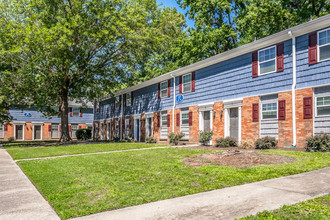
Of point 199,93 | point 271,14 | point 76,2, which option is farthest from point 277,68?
point 76,2

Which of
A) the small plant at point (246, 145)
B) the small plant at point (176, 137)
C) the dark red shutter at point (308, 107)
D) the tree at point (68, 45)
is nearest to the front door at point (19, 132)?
the tree at point (68, 45)

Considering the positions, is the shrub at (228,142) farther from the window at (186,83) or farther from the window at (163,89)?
the window at (163,89)

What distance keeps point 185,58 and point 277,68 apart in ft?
59.7

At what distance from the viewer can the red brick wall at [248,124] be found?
15.0 metres

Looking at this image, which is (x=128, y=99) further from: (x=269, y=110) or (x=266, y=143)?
(x=266, y=143)

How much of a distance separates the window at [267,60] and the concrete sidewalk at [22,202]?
39.8 feet

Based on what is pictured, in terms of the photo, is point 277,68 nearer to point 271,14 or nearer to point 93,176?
point 93,176

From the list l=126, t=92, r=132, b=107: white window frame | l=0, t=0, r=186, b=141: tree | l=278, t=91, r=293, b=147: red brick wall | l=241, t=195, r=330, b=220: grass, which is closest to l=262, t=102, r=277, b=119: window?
l=278, t=91, r=293, b=147: red brick wall

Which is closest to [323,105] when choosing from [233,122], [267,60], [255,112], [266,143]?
[266,143]

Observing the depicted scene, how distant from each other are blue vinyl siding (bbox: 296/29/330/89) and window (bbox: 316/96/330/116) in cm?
66

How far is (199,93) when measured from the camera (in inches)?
765

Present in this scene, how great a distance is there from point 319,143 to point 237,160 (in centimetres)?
417

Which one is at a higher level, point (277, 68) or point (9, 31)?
point (9, 31)

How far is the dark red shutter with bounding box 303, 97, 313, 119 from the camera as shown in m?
12.4
